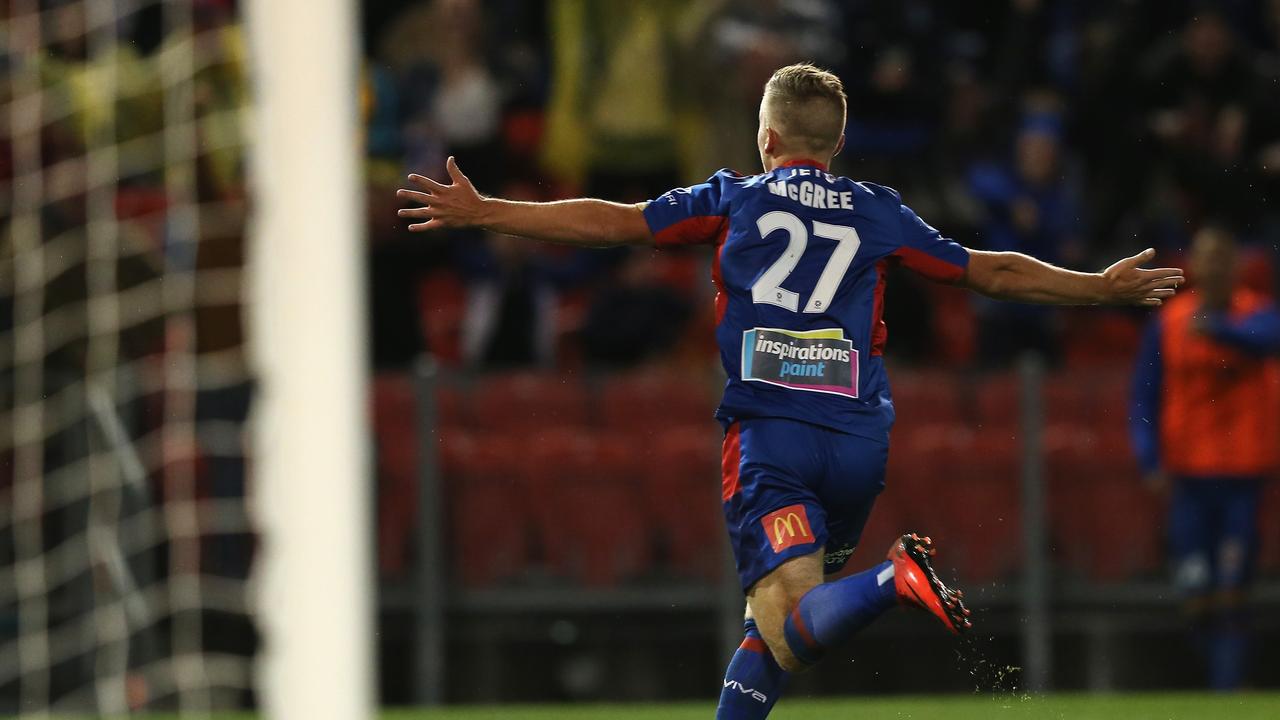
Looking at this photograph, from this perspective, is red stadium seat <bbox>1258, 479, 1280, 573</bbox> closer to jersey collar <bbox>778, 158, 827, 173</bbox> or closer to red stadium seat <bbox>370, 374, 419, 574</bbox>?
red stadium seat <bbox>370, 374, 419, 574</bbox>

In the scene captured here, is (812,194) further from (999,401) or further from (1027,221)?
(1027,221)

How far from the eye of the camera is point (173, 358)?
29.5ft

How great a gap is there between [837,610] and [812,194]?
105cm

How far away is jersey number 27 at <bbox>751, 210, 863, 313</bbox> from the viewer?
4.96 metres

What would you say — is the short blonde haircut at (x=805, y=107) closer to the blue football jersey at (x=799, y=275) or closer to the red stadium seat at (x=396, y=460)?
the blue football jersey at (x=799, y=275)

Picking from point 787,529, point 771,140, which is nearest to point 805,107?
point 771,140

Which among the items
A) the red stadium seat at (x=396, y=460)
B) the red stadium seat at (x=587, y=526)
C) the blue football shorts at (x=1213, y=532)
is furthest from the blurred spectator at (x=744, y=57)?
the blue football shorts at (x=1213, y=532)

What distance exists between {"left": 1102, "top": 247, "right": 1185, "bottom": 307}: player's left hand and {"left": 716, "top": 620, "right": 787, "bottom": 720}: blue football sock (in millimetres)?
1262

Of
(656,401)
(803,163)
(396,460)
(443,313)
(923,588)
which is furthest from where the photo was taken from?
(443,313)

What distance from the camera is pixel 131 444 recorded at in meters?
9.10

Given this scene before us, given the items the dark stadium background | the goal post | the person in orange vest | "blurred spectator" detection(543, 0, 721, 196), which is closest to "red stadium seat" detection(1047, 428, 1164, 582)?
the dark stadium background

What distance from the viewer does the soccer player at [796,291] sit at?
4.93 m

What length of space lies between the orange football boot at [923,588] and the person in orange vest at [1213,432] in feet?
17.1

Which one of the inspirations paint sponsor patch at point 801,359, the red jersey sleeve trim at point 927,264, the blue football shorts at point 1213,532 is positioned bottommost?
the blue football shorts at point 1213,532
